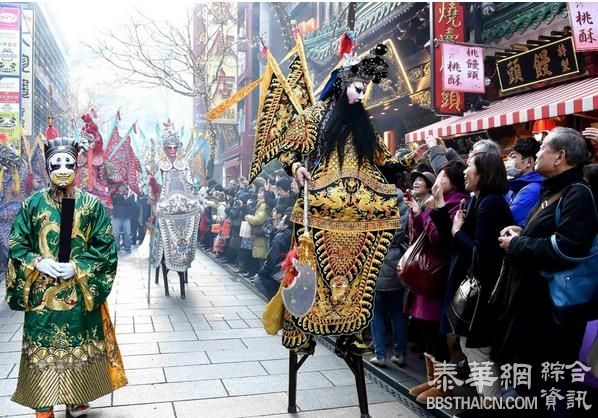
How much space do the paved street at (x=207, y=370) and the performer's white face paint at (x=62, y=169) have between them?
1643 millimetres

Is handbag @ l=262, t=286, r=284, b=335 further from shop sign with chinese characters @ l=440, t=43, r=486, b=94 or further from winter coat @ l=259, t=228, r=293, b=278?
shop sign with chinese characters @ l=440, t=43, r=486, b=94

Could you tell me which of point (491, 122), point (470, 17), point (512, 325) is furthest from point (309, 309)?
point (470, 17)

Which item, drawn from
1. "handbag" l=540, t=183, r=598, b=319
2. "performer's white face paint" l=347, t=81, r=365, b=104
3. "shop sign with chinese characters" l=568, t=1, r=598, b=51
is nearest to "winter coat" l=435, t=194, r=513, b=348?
"handbag" l=540, t=183, r=598, b=319

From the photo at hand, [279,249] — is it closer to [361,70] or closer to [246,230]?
[246,230]

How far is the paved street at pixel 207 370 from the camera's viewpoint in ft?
12.9

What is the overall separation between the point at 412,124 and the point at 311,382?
728 cm

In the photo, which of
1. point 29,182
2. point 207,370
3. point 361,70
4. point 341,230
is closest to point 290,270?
point 341,230

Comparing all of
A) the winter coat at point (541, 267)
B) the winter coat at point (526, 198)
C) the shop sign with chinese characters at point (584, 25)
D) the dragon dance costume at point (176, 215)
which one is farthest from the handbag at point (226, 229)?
the winter coat at point (541, 267)

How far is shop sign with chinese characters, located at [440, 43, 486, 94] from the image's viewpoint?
25.7 feet

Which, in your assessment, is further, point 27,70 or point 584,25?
point 27,70

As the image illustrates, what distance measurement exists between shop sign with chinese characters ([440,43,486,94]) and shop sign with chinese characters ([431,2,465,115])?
182mm

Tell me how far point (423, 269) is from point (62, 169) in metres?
2.64

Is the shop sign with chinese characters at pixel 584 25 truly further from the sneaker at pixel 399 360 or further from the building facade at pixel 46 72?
the building facade at pixel 46 72

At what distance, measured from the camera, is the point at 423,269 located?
3955 mm
